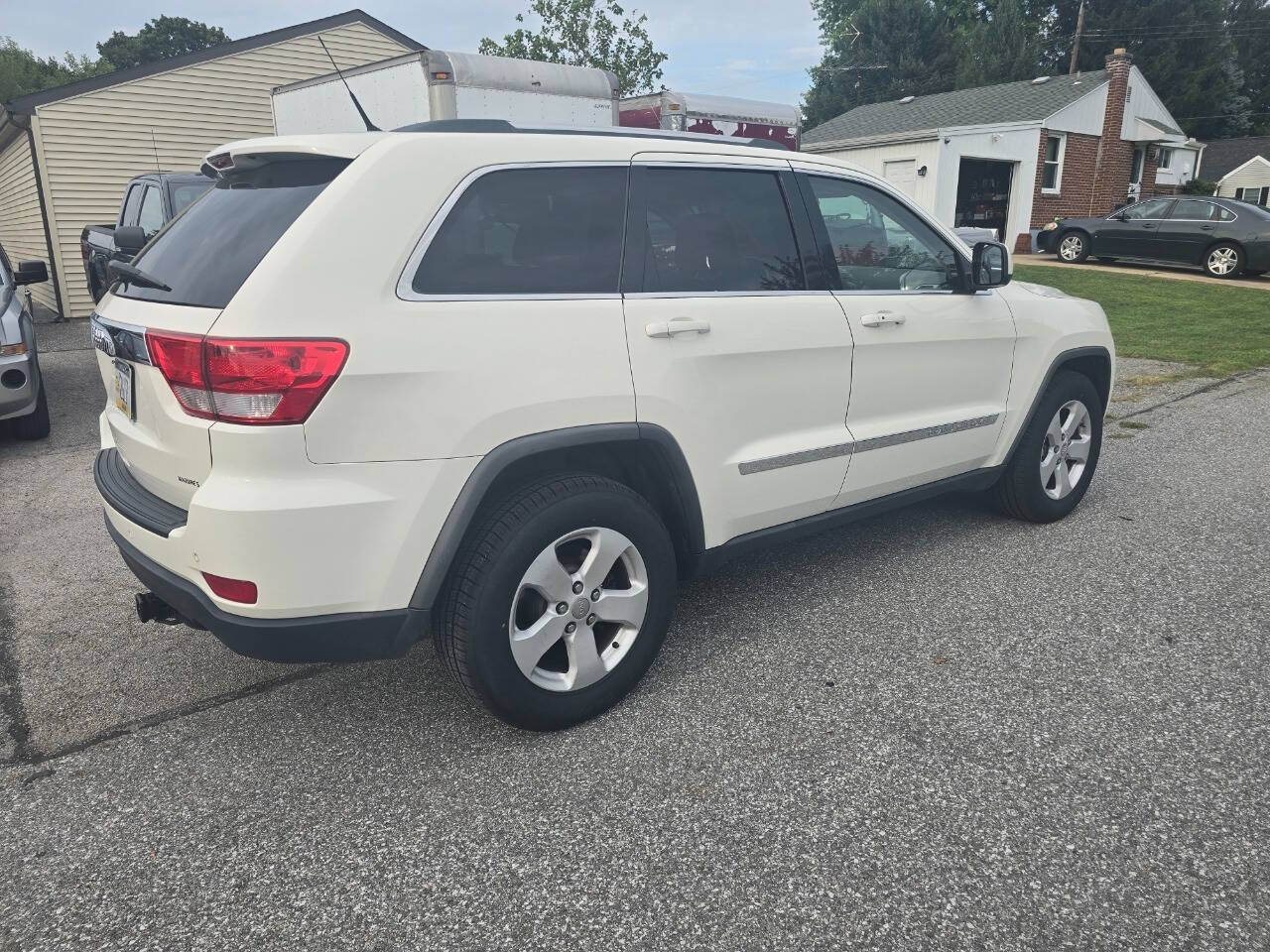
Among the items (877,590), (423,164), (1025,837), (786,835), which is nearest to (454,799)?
(786,835)

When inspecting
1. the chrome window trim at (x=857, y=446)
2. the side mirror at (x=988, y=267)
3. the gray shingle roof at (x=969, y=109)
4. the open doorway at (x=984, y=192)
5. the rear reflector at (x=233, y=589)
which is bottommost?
the rear reflector at (x=233, y=589)

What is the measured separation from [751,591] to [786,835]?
1.69 metres

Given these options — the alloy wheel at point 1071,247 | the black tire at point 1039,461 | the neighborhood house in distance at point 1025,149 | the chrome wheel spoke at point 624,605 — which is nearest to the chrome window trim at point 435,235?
the chrome wheel spoke at point 624,605

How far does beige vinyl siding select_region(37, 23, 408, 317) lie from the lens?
14.6 metres

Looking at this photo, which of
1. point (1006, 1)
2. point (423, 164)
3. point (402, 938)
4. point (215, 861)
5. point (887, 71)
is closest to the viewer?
point (402, 938)

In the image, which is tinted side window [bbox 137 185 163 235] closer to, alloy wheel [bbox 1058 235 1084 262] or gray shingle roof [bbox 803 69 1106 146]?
alloy wheel [bbox 1058 235 1084 262]

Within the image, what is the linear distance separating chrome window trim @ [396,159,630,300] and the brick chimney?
90.4 feet

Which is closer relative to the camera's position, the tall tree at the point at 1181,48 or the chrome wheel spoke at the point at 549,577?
the chrome wheel spoke at the point at 549,577

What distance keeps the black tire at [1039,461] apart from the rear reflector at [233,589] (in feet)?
11.7

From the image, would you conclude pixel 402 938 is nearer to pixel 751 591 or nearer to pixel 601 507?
pixel 601 507

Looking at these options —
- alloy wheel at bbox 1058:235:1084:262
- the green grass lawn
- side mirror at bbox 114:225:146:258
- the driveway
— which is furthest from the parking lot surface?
alloy wheel at bbox 1058:235:1084:262

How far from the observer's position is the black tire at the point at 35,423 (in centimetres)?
698

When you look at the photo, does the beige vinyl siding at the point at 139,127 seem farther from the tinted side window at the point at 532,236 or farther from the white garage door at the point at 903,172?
the white garage door at the point at 903,172

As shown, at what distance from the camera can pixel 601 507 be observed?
2.87 meters
